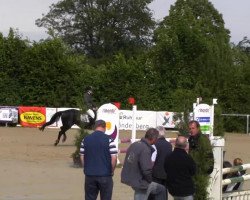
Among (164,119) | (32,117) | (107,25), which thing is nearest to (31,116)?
(32,117)

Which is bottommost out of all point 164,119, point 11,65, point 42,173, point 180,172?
point 42,173

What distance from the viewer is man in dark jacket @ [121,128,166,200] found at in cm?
1011

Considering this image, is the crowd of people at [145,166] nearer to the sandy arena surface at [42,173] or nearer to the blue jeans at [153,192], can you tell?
the blue jeans at [153,192]

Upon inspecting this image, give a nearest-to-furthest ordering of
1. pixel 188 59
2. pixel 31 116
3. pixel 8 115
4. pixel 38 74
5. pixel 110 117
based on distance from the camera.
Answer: pixel 110 117
pixel 8 115
pixel 31 116
pixel 38 74
pixel 188 59

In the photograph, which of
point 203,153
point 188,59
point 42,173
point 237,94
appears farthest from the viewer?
point 188,59

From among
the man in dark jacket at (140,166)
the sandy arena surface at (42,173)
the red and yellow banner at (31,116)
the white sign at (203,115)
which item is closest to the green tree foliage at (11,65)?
the red and yellow banner at (31,116)

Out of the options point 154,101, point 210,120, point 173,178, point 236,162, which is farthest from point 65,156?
point 154,101

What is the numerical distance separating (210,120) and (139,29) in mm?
57055

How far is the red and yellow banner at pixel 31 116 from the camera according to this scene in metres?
41.3

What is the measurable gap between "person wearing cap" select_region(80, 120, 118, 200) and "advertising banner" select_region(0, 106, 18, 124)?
1202 inches

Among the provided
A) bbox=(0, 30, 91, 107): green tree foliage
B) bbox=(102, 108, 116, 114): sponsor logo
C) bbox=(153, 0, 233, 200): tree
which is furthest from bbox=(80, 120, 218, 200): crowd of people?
bbox=(0, 30, 91, 107): green tree foliage

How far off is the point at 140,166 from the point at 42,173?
A: 7.65m

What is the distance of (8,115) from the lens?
40500 mm

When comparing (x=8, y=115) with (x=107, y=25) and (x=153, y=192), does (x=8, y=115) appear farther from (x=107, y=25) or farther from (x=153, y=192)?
(x=107, y=25)
